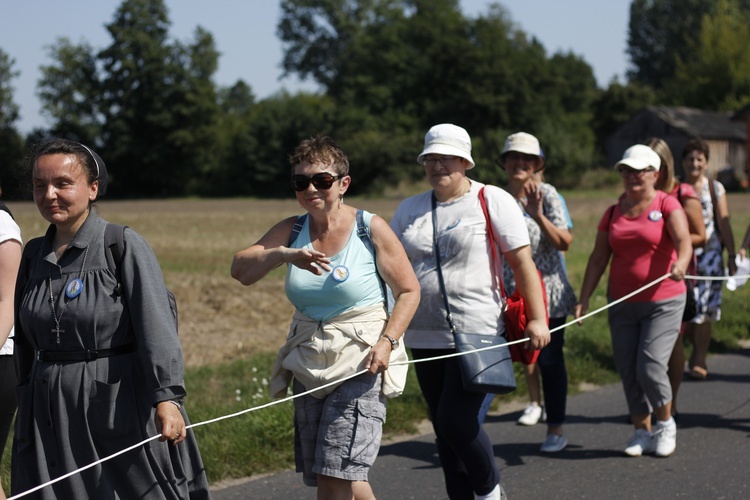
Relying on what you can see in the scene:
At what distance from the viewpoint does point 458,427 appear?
4.66 metres

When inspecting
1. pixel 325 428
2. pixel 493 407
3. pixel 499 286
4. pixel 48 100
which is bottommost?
pixel 493 407

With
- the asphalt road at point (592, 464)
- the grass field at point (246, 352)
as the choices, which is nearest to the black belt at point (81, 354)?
the asphalt road at point (592, 464)

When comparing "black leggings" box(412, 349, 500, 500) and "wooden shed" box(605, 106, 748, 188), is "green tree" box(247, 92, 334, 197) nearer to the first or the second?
"wooden shed" box(605, 106, 748, 188)

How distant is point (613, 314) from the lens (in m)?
6.46

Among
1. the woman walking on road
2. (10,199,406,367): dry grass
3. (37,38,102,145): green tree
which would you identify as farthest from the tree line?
the woman walking on road

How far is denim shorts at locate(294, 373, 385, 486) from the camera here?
4.10 m

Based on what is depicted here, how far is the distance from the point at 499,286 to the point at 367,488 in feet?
3.95

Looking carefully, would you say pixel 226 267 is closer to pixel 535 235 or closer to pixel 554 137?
pixel 535 235

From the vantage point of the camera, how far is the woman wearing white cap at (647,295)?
623 cm

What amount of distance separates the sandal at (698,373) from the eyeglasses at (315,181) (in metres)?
5.44

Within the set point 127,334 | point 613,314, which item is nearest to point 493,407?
point 613,314

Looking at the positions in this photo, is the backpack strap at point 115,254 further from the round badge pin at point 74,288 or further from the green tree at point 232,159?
the green tree at point 232,159

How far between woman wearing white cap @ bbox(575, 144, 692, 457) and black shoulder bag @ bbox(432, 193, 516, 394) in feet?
5.89

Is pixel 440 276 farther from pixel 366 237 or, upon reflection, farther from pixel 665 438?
pixel 665 438
